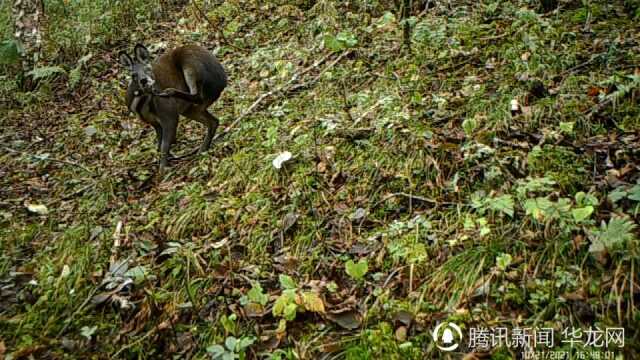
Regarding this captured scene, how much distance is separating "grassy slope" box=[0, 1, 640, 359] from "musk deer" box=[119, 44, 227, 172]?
532 millimetres

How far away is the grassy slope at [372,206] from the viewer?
3.30 meters

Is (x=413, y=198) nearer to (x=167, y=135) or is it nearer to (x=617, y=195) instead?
(x=617, y=195)

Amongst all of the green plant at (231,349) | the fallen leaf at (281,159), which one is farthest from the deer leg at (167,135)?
the green plant at (231,349)

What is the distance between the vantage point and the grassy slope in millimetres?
3299

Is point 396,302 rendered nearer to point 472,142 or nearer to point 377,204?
point 377,204

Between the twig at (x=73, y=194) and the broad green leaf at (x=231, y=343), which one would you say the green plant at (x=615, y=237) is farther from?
the twig at (x=73, y=194)

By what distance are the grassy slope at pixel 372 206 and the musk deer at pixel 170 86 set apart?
53 centimetres

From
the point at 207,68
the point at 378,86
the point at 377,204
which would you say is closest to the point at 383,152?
the point at 377,204

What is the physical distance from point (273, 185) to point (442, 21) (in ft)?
10.5

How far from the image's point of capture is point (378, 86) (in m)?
5.96

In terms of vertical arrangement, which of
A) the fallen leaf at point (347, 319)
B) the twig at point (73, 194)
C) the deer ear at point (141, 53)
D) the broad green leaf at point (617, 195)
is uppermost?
the deer ear at point (141, 53)

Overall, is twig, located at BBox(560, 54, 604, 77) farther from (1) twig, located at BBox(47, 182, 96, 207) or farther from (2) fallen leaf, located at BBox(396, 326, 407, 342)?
(1) twig, located at BBox(47, 182, 96, 207)

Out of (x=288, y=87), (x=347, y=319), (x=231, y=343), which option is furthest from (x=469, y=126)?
(x=288, y=87)

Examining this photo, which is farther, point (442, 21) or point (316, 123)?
point (442, 21)
